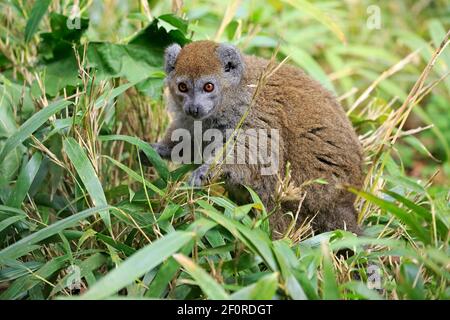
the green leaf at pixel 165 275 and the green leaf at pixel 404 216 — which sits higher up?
the green leaf at pixel 404 216

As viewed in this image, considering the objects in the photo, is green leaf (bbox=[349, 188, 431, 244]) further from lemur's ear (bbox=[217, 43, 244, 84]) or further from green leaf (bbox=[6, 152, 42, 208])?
green leaf (bbox=[6, 152, 42, 208])

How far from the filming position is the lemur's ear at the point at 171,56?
485 centimetres

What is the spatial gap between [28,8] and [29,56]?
48 centimetres

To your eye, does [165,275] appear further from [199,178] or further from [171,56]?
[171,56]

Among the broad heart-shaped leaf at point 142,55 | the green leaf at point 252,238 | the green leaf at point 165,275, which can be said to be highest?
the broad heart-shaped leaf at point 142,55

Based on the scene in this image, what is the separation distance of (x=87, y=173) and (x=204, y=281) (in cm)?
136

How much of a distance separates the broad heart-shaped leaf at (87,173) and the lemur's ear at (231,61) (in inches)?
48.5

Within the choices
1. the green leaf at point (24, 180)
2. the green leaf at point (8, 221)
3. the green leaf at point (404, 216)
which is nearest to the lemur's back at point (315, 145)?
the green leaf at point (404, 216)

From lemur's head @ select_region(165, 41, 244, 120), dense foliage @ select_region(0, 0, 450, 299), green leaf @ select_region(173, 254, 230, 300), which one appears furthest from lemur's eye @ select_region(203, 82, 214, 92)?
green leaf @ select_region(173, 254, 230, 300)

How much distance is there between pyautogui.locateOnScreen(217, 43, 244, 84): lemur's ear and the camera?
15.6 ft

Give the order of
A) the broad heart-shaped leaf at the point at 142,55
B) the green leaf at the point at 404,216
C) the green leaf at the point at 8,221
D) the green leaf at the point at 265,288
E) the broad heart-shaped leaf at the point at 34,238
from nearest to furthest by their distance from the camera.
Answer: the green leaf at the point at 265,288, the green leaf at the point at 404,216, the broad heart-shaped leaf at the point at 34,238, the green leaf at the point at 8,221, the broad heart-shaped leaf at the point at 142,55

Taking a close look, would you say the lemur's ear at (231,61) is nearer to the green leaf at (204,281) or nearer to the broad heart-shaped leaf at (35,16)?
the broad heart-shaped leaf at (35,16)

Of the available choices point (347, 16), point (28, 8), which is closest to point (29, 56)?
point (28, 8)

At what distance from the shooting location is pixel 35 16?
5355 mm
